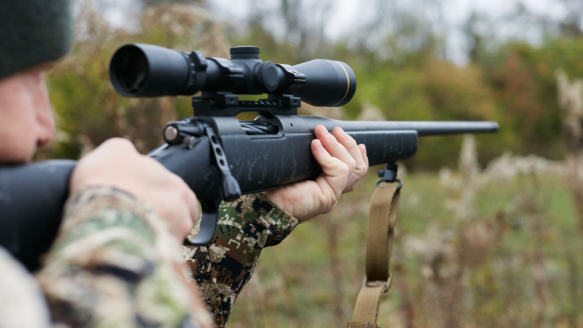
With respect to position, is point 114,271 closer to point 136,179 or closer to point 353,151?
point 136,179

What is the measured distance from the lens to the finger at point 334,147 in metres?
2.13

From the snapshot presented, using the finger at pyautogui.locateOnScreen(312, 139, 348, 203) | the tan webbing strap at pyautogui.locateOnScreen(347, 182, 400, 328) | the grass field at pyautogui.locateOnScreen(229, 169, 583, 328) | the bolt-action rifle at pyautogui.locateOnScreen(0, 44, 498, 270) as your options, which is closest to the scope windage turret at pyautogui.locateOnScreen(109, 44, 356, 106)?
the bolt-action rifle at pyautogui.locateOnScreen(0, 44, 498, 270)

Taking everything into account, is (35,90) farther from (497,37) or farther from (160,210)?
(497,37)

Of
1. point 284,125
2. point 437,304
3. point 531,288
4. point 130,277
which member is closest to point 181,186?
point 130,277

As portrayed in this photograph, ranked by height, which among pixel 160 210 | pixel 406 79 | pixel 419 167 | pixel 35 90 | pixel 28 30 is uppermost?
pixel 28 30

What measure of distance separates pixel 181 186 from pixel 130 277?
1.40ft

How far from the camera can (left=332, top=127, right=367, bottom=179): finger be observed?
2.23 meters

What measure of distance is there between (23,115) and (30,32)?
0.17 meters

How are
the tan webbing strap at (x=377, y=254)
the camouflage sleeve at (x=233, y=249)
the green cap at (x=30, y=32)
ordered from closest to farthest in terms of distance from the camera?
1. the green cap at (x=30, y=32)
2. the camouflage sleeve at (x=233, y=249)
3. the tan webbing strap at (x=377, y=254)

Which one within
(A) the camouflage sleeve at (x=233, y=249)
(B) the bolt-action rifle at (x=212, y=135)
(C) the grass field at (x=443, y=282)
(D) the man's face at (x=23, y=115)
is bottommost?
(C) the grass field at (x=443, y=282)

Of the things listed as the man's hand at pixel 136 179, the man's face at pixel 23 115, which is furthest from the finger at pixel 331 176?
the man's face at pixel 23 115

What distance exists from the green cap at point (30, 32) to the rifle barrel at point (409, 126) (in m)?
1.26

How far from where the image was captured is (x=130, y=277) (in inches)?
29.1

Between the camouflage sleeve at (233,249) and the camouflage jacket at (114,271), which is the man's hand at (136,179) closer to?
the camouflage jacket at (114,271)
